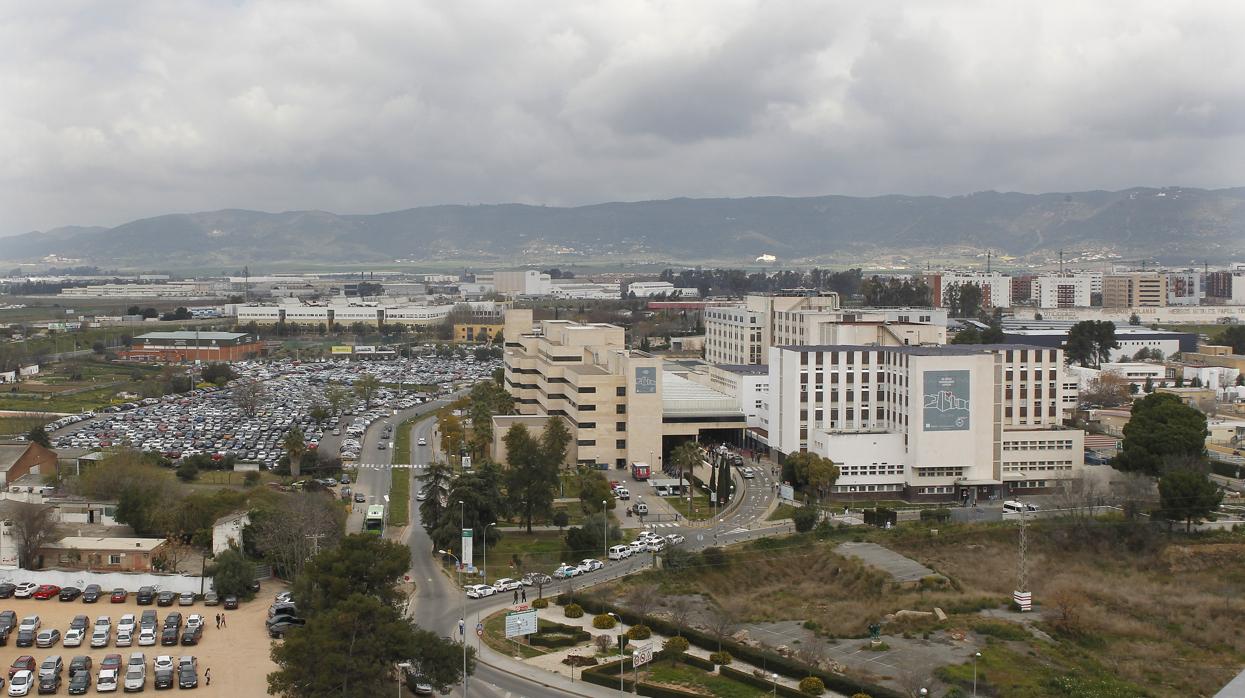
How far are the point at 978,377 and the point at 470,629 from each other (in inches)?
670

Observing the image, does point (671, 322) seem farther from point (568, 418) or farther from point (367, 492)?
point (367, 492)

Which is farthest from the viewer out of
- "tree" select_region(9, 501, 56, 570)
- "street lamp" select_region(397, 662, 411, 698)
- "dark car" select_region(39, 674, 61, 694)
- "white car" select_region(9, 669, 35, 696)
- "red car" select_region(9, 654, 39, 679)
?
"tree" select_region(9, 501, 56, 570)

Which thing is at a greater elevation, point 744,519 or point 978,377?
point 978,377

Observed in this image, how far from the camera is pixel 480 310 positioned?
104625 millimetres

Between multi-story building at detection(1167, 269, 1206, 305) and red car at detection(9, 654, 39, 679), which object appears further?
multi-story building at detection(1167, 269, 1206, 305)

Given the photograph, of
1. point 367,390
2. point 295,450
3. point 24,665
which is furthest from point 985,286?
point 24,665

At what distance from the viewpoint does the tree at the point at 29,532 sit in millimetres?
24859

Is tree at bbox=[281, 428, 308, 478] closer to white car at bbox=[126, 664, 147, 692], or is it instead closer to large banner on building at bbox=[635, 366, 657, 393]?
large banner on building at bbox=[635, 366, 657, 393]

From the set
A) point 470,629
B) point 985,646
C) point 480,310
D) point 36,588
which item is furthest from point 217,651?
point 480,310

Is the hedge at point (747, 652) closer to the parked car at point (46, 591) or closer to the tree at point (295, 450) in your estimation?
the parked car at point (46, 591)

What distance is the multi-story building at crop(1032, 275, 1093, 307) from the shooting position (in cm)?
10275

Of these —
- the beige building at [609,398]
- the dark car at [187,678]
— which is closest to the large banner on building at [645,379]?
the beige building at [609,398]

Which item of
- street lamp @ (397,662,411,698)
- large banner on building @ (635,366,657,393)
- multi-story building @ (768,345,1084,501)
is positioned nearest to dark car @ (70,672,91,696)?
street lamp @ (397,662,411,698)

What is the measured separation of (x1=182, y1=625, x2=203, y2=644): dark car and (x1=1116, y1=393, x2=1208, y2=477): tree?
23.6 meters
